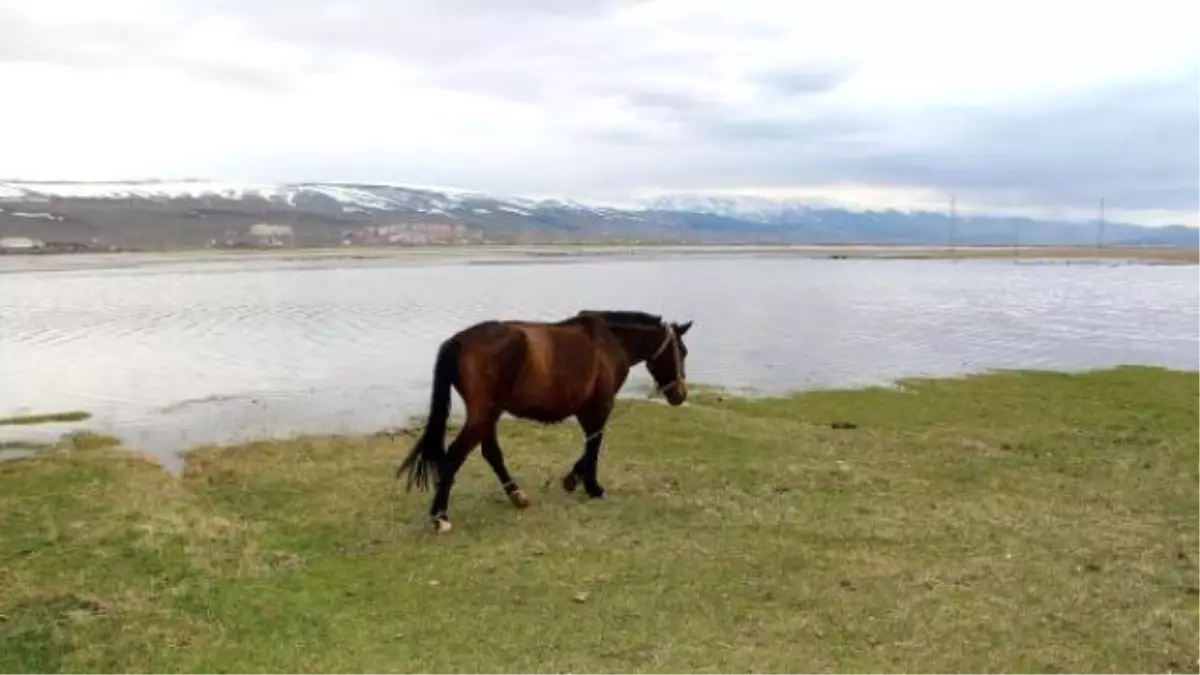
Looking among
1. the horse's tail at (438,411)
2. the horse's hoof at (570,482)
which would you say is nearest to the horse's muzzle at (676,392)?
the horse's hoof at (570,482)

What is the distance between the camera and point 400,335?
40.3 meters

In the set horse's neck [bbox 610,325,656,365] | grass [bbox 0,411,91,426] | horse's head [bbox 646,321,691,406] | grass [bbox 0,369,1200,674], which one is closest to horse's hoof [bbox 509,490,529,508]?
grass [bbox 0,369,1200,674]

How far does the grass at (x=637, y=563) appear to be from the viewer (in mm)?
7426

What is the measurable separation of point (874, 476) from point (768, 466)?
144 cm

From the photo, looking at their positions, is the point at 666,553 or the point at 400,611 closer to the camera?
the point at 400,611

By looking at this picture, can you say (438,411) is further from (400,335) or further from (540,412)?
(400,335)

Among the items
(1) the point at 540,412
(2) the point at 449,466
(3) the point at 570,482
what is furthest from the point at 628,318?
(2) the point at 449,466

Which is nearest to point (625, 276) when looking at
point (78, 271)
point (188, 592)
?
point (78, 271)

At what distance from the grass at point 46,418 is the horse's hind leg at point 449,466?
587 inches

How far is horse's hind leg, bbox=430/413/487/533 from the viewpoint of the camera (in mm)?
10836

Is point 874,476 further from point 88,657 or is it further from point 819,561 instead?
point 88,657

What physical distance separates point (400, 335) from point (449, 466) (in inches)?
1185

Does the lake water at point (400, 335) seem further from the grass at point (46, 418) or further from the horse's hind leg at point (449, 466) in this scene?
the horse's hind leg at point (449, 466)

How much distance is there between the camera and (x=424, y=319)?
47094mm
